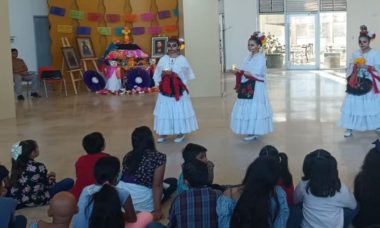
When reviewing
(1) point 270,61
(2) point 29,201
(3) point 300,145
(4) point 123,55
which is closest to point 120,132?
(3) point 300,145

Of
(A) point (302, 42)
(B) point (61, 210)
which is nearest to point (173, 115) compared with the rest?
(B) point (61, 210)

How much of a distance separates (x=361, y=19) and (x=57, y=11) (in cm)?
957

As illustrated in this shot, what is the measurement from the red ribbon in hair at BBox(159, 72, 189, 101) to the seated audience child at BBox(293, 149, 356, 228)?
348 centimetres

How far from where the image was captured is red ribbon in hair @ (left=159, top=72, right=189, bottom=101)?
260 inches

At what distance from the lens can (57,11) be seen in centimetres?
1455

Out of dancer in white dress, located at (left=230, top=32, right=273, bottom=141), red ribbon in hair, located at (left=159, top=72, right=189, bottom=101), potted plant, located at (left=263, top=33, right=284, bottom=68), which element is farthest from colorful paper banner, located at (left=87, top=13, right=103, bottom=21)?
dancer in white dress, located at (left=230, top=32, right=273, bottom=141)

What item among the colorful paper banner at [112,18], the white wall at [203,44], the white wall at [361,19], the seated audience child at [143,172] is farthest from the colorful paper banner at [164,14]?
the seated audience child at [143,172]

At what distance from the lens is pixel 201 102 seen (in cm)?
1098

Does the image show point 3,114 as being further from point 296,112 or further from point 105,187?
point 105,187

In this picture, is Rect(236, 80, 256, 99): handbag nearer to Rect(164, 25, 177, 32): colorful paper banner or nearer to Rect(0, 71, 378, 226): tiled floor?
Rect(0, 71, 378, 226): tiled floor

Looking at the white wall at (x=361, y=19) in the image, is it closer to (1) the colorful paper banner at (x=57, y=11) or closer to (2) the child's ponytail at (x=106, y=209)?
(1) the colorful paper banner at (x=57, y=11)

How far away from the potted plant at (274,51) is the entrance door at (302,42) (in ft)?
1.00

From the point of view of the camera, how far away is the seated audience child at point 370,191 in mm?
3314

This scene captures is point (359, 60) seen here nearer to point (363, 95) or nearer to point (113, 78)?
point (363, 95)
